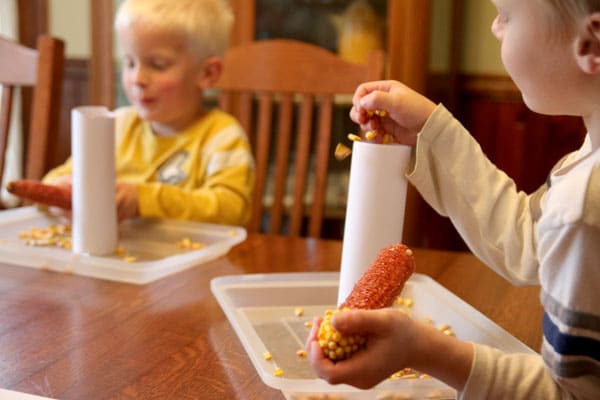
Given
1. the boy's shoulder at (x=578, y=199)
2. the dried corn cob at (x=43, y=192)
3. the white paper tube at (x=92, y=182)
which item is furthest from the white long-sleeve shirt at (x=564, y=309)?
the dried corn cob at (x=43, y=192)

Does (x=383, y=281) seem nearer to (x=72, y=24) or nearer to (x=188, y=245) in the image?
(x=188, y=245)

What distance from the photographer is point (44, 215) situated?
132cm

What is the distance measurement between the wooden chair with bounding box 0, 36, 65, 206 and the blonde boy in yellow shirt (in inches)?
2.1

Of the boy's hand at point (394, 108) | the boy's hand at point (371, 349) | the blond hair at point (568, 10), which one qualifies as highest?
the blond hair at point (568, 10)

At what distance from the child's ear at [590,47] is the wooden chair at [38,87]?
3.92 ft

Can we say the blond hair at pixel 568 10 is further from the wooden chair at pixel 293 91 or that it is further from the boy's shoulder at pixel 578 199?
the wooden chair at pixel 293 91

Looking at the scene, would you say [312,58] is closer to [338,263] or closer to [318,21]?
[338,263]

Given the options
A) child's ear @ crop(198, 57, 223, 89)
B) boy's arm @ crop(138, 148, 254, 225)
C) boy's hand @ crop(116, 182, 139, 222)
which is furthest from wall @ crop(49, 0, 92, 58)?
boy's hand @ crop(116, 182, 139, 222)

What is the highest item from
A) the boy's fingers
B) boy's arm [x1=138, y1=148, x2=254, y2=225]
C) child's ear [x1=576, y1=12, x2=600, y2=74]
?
child's ear [x1=576, y1=12, x2=600, y2=74]

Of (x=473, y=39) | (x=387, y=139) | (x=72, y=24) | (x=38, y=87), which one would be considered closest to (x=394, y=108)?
(x=387, y=139)

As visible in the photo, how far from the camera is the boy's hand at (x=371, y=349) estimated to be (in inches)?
19.9

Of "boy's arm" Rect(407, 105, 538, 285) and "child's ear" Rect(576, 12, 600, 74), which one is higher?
"child's ear" Rect(576, 12, 600, 74)

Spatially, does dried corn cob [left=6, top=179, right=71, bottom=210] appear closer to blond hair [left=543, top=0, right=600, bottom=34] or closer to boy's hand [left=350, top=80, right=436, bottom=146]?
boy's hand [left=350, top=80, right=436, bottom=146]

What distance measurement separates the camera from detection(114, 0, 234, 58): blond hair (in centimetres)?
144
